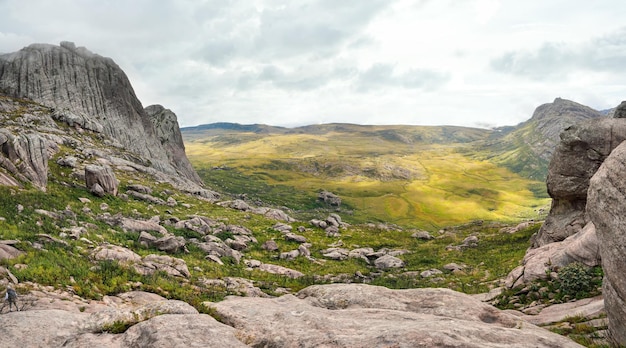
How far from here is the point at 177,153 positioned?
129000 mm

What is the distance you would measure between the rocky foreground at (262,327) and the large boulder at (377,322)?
0.03 m

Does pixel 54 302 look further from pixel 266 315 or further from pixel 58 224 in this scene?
pixel 58 224

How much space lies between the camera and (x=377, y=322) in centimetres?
1175

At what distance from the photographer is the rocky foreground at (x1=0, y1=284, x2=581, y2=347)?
9.80 metres

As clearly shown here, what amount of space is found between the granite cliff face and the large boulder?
8687 cm

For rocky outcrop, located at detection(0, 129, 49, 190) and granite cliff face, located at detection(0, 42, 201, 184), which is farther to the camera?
granite cliff face, located at detection(0, 42, 201, 184)

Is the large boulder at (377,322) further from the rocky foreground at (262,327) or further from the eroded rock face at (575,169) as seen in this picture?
the eroded rock face at (575,169)

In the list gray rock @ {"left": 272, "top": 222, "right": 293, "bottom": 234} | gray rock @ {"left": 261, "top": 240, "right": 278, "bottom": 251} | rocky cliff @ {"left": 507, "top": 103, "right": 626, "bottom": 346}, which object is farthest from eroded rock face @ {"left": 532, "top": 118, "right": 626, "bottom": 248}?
gray rock @ {"left": 272, "top": 222, "right": 293, "bottom": 234}

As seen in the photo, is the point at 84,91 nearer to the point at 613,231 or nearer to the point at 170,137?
the point at 170,137

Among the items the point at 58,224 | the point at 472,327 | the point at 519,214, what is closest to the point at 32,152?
the point at 58,224

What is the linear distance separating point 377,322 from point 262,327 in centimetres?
402

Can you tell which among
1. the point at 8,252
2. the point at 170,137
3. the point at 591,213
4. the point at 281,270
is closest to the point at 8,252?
the point at 8,252

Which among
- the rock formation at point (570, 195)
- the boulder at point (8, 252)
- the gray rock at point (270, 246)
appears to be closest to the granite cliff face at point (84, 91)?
the gray rock at point (270, 246)

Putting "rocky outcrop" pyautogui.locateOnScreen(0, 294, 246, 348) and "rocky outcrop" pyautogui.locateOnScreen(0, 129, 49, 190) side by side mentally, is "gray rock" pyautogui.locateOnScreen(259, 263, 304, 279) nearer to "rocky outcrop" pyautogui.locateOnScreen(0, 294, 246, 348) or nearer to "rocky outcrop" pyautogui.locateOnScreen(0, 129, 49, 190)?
"rocky outcrop" pyautogui.locateOnScreen(0, 294, 246, 348)
